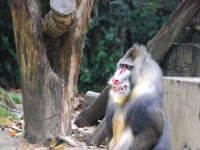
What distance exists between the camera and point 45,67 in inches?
181

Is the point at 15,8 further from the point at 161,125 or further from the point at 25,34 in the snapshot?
the point at 161,125

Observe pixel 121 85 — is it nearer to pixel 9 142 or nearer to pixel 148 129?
pixel 148 129

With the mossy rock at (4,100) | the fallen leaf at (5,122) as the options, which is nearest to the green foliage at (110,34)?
the mossy rock at (4,100)

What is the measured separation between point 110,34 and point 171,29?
508cm

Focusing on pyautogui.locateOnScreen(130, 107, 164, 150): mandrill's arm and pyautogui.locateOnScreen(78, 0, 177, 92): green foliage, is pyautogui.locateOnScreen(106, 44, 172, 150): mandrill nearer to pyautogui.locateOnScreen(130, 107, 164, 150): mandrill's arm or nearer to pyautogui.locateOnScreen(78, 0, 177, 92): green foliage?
pyautogui.locateOnScreen(130, 107, 164, 150): mandrill's arm

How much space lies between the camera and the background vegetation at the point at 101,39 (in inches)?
389

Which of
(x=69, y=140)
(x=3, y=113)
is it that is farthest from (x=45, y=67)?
(x=3, y=113)

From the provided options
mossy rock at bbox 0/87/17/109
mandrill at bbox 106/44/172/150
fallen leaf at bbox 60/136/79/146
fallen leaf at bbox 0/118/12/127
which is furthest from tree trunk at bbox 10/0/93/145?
mossy rock at bbox 0/87/17/109

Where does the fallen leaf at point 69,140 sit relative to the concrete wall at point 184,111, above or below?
below

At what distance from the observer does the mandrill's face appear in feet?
10.7

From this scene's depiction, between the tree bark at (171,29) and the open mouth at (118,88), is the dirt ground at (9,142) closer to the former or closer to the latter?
the open mouth at (118,88)

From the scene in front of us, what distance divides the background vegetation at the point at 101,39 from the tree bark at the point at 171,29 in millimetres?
4192

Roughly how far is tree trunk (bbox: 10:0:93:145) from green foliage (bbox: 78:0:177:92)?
4.87 meters

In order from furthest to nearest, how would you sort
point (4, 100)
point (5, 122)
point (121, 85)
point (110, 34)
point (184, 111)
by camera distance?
point (110, 34)
point (4, 100)
point (5, 122)
point (184, 111)
point (121, 85)
